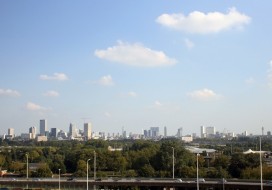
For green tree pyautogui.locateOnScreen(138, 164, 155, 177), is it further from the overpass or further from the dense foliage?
the overpass

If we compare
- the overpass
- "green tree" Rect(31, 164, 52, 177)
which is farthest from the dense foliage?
the overpass

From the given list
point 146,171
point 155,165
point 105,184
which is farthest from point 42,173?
point 155,165

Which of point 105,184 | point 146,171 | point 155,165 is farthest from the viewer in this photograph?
point 155,165

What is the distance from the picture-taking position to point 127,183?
57.7 m

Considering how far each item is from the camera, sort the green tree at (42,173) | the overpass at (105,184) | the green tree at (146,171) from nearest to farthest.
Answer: the overpass at (105,184)
the green tree at (146,171)
the green tree at (42,173)

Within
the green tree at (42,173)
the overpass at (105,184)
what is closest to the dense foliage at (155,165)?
the green tree at (42,173)

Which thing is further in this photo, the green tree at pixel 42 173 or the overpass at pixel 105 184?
the green tree at pixel 42 173

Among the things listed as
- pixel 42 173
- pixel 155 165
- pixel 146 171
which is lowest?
pixel 42 173

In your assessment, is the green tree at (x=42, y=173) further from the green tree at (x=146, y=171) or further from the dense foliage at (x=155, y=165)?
the green tree at (x=146, y=171)

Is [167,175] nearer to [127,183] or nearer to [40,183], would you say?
[127,183]

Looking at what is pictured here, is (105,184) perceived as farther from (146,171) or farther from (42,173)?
(42,173)

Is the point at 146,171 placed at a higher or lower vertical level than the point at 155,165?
lower

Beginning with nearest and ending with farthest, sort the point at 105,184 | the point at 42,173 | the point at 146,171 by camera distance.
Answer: the point at 105,184 → the point at 146,171 → the point at 42,173

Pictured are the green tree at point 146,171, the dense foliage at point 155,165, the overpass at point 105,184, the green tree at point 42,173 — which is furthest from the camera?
the green tree at point 42,173
